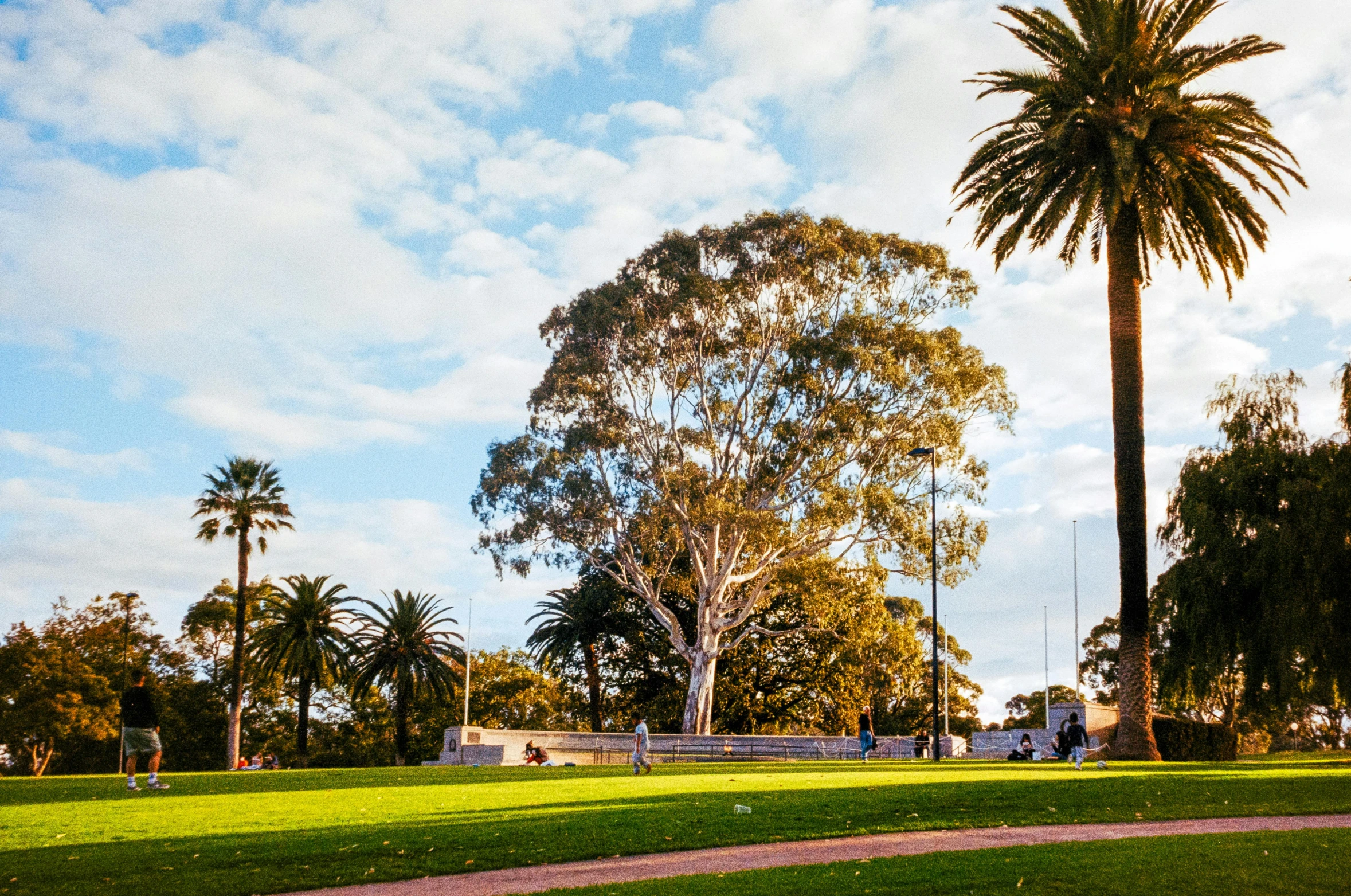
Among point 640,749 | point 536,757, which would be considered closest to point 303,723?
point 536,757

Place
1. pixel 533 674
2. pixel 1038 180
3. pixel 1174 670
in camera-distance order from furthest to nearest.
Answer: pixel 533 674
pixel 1174 670
pixel 1038 180

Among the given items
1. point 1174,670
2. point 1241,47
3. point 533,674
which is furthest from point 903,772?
point 533,674

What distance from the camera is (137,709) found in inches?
686

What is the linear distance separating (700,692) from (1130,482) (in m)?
22.1

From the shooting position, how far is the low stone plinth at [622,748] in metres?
38.6

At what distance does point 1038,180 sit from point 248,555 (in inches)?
1675

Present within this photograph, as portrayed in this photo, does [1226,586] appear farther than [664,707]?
No

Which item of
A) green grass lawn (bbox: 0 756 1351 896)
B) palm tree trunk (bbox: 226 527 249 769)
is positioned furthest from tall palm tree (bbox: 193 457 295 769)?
green grass lawn (bbox: 0 756 1351 896)

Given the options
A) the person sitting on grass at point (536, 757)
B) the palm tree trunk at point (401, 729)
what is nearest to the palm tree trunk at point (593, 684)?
the palm tree trunk at point (401, 729)

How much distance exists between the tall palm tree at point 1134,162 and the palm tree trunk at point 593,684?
1364 inches

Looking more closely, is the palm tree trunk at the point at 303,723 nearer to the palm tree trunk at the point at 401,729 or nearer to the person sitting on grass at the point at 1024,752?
the palm tree trunk at the point at 401,729

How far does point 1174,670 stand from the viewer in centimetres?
3259

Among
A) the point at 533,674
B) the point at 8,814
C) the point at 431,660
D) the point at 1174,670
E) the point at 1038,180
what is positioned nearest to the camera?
the point at 8,814

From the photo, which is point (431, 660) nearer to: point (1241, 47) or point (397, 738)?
point (397, 738)
